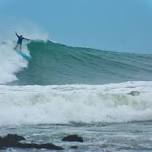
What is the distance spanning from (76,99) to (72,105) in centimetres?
65

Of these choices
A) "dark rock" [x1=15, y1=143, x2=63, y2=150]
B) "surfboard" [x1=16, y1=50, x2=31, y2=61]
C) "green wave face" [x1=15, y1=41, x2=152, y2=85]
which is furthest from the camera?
"surfboard" [x1=16, y1=50, x2=31, y2=61]

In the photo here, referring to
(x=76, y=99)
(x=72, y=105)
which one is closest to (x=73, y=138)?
(x=72, y=105)

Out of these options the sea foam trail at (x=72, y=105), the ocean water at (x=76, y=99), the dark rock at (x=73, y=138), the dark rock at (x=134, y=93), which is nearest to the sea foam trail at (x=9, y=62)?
the ocean water at (x=76, y=99)

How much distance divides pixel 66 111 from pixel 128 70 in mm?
13096

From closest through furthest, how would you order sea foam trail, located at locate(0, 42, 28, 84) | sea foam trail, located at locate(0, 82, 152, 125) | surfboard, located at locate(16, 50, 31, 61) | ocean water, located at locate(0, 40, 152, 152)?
1. ocean water, located at locate(0, 40, 152, 152)
2. sea foam trail, located at locate(0, 82, 152, 125)
3. sea foam trail, located at locate(0, 42, 28, 84)
4. surfboard, located at locate(16, 50, 31, 61)

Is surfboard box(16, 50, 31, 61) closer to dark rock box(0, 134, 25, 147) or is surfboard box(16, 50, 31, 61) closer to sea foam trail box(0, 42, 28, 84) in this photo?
sea foam trail box(0, 42, 28, 84)

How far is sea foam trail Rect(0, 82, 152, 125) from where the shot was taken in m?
16.6

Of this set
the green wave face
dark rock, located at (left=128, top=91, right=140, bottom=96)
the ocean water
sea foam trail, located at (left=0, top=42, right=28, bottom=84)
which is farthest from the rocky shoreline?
sea foam trail, located at (left=0, top=42, right=28, bottom=84)

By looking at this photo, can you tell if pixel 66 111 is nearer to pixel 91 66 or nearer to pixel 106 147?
pixel 106 147

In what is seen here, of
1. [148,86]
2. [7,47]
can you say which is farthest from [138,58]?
[148,86]

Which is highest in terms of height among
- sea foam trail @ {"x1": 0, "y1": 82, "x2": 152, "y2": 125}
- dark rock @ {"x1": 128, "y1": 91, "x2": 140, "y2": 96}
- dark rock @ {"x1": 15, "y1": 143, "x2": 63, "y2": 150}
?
dark rock @ {"x1": 128, "y1": 91, "x2": 140, "y2": 96}

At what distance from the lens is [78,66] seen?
29.7 meters

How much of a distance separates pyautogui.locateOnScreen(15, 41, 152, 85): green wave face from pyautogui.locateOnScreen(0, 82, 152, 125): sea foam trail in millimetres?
5196

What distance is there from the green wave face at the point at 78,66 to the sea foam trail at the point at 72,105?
5196 millimetres
